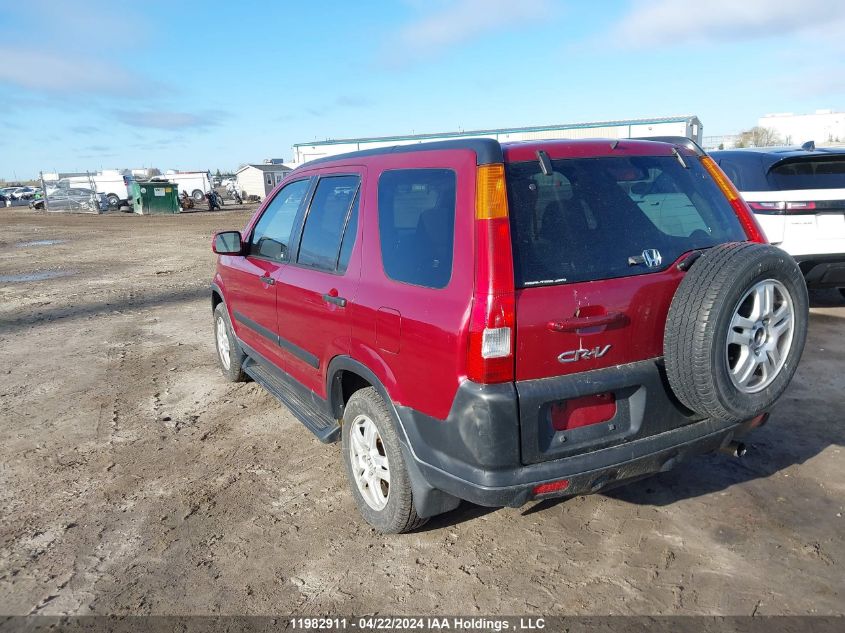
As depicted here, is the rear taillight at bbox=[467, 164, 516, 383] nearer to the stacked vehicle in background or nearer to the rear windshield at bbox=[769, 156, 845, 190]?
the rear windshield at bbox=[769, 156, 845, 190]

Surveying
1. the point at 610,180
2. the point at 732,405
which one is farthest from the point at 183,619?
the point at 610,180

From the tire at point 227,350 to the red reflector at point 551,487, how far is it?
11.2ft

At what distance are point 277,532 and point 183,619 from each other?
703 millimetres

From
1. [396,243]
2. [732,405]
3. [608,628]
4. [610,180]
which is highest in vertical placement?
[610,180]

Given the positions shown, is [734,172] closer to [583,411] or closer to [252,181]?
[583,411]

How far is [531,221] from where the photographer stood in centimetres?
262

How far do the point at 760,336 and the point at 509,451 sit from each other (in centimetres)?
125

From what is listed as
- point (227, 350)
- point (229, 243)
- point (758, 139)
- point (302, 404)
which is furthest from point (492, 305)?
point (758, 139)

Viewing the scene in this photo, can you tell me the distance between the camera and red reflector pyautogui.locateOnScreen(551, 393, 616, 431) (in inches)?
102

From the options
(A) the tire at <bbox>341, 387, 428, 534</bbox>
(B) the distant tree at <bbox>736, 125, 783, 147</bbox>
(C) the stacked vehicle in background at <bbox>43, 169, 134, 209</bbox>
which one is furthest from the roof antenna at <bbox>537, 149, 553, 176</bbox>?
(B) the distant tree at <bbox>736, 125, 783, 147</bbox>

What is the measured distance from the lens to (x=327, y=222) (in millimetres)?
3666

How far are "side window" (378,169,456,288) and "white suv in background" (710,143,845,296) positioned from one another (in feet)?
16.2

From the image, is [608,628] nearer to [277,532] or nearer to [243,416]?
[277,532]

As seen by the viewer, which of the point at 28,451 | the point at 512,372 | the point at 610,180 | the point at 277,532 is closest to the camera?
the point at 512,372
